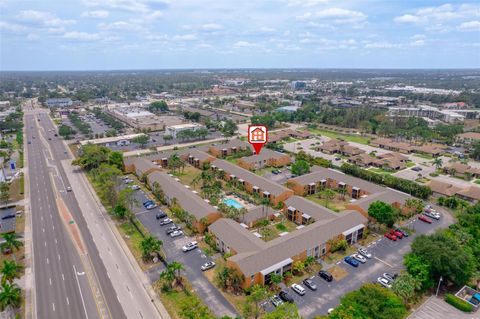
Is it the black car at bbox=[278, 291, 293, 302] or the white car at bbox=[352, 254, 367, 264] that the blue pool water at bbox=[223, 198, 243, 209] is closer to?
the white car at bbox=[352, 254, 367, 264]

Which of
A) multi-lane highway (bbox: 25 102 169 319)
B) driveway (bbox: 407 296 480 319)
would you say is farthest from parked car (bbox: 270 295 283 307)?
driveway (bbox: 407 296 480 319)

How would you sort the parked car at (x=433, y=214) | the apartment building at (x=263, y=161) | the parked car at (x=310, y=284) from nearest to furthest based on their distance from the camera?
the parked car at (x=310, y=284) → the parked car at (x=433, y=214) → the apartment building at (x=263, y=161)

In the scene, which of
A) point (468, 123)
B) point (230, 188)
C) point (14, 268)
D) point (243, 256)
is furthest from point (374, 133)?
point (14, 268)

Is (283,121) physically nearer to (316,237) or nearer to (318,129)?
(318,129)

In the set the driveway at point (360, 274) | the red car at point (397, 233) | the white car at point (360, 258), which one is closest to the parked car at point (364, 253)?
the driveway at point (360, 274)

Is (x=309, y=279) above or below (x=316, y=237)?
below

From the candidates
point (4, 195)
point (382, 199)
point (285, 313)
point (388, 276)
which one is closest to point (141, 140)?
point (4, 195)

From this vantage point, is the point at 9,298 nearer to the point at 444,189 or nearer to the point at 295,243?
the point at 295,243

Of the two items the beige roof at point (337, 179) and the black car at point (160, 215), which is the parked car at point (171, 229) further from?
the beige roof at point (337, 179)
